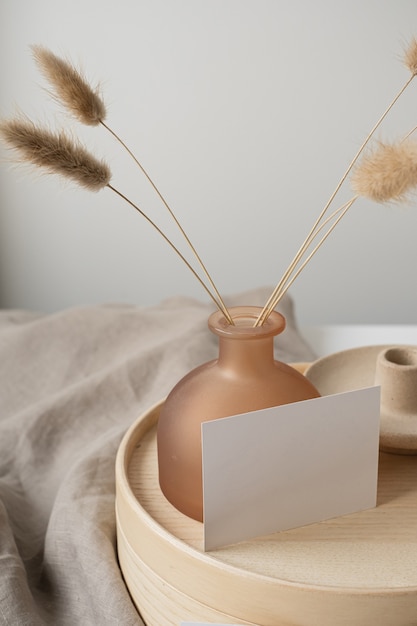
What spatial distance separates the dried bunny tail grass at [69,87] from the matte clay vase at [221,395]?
196mm

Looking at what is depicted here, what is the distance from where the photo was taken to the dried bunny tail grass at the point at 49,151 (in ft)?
1.91

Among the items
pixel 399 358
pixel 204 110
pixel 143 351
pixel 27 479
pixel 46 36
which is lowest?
pixel 27 479

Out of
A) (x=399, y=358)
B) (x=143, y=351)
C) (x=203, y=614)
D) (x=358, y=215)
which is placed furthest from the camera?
(x=358, y=215)

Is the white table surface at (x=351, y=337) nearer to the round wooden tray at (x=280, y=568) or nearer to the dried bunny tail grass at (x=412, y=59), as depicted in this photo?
the round wooden tray at (x=280, y=568)

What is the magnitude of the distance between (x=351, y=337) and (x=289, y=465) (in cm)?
72

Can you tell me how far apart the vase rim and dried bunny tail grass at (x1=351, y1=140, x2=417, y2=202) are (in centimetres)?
14

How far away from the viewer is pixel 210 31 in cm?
191

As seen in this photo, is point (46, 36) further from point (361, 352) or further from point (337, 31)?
point (361, 352)

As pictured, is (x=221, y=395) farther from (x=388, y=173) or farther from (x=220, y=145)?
(x=220, y=145)

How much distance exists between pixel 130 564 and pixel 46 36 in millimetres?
1564

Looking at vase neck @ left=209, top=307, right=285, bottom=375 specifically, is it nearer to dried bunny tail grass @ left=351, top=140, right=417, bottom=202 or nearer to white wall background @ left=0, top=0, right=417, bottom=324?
dried bunny tail grass @ left=351, top=140, right=417, bottom=202

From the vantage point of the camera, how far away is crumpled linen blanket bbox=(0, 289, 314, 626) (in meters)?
0.75

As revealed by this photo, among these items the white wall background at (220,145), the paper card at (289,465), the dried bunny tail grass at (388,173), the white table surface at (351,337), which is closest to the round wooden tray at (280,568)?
the paper card at (289,465)

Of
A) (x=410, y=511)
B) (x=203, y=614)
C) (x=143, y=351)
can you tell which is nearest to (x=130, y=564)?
(x=203, y=614)
